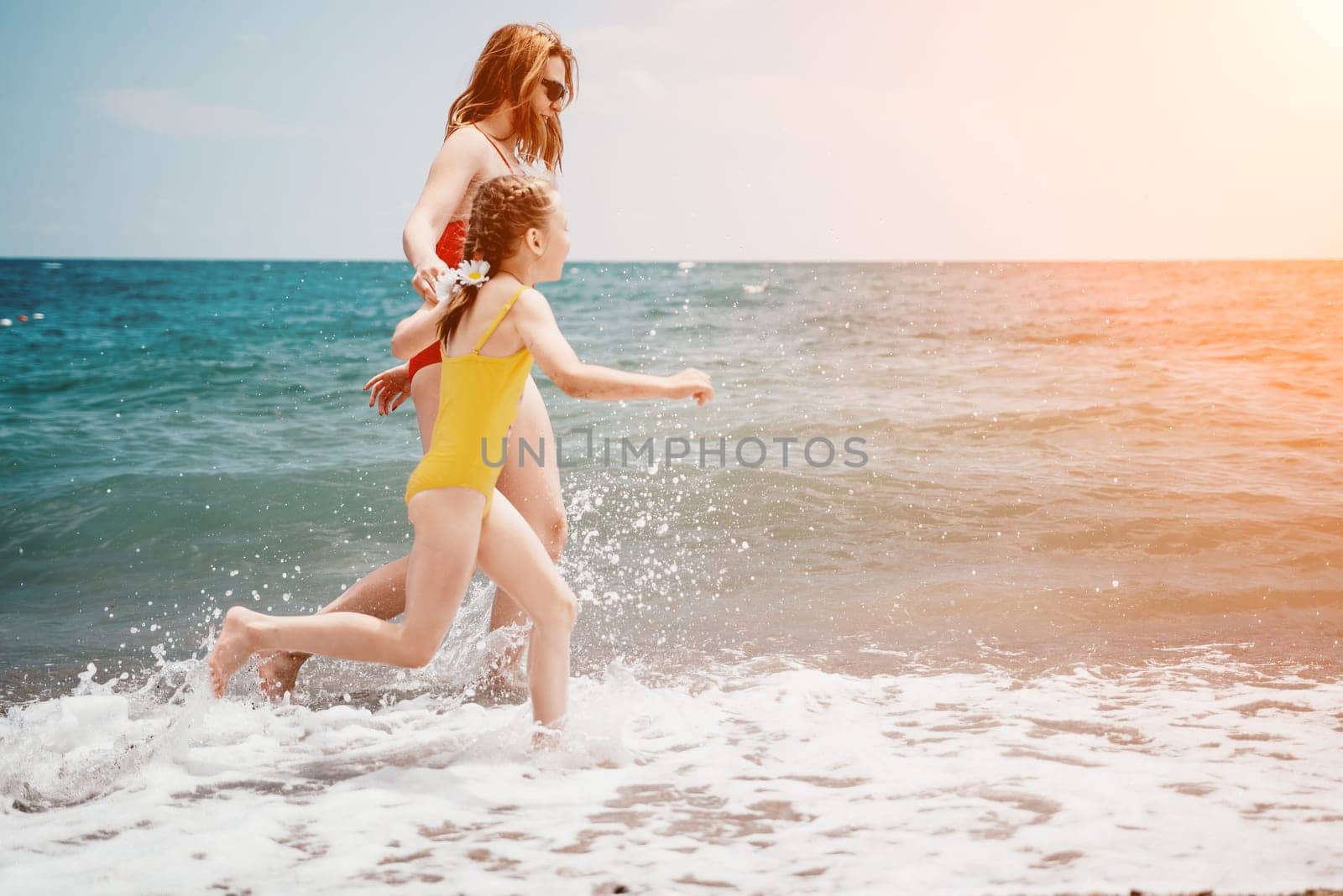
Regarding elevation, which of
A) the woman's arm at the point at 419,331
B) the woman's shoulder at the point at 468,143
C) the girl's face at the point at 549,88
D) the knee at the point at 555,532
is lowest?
the knee at the point at 555,532

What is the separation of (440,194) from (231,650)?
1655 mm

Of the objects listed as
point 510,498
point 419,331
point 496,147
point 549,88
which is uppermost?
point 549,88

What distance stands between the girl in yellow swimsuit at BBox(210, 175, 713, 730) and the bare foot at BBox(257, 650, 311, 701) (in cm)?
61

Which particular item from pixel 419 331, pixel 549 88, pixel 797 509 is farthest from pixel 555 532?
pixel 797 509

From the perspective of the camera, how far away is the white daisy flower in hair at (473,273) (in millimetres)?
3148

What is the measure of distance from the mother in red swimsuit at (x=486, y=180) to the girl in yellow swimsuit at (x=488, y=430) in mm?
358

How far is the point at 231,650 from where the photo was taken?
3465 millimetres

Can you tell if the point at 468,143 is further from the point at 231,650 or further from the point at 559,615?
the point at 231,650

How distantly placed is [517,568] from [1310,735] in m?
2.71

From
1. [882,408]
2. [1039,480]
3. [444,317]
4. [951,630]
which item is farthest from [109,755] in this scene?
[882,408]

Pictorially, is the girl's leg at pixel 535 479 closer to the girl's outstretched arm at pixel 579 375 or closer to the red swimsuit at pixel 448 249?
the red swimsuit at pixel 448 249

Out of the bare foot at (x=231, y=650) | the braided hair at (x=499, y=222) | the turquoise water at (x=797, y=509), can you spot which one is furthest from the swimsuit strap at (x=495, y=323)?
the turquoise water at (x=797, y=509)

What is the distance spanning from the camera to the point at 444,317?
3199 mm

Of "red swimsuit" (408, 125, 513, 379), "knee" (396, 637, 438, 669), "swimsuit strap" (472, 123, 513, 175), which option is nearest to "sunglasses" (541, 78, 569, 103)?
"swimsuit strap" (472, 123, 513, 175)
